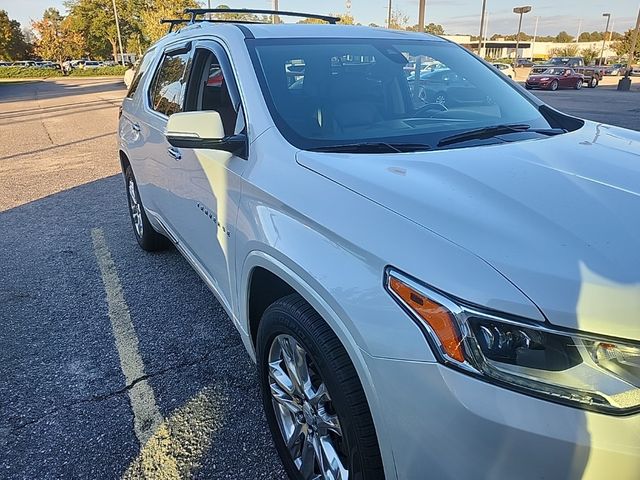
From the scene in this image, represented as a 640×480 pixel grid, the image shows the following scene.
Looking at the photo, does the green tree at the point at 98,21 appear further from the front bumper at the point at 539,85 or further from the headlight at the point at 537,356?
the headlight at the point at 537,356

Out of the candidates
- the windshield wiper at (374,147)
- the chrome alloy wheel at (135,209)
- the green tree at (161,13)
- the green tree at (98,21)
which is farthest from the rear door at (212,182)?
the green tree at (98,21)

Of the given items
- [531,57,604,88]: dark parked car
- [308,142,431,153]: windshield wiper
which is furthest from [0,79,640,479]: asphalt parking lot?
[531,57,604,88]: dark parked car

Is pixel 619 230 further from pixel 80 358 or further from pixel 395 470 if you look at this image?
pixel 80 358

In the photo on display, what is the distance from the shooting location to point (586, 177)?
1.86 metres

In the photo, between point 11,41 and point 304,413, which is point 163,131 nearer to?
point 304,413

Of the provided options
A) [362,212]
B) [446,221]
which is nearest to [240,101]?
[362,212]

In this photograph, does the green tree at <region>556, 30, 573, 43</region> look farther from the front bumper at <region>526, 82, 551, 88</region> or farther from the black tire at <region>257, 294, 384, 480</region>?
the black tire at <region>257, 294, 384, 480</region>

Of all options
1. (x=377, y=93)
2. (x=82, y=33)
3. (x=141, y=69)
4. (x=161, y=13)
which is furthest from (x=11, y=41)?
(x=377, y=93)

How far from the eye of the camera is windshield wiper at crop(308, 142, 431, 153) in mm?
2131

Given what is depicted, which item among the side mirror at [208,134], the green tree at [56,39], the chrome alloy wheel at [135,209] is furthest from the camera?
the green tree at [56,39]

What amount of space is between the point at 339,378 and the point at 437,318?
0.41 meters

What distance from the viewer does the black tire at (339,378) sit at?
5.16 ft

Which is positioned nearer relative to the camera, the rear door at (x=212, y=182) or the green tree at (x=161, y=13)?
the rear door at (x=212, y=182)

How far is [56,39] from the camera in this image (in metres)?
64.6
